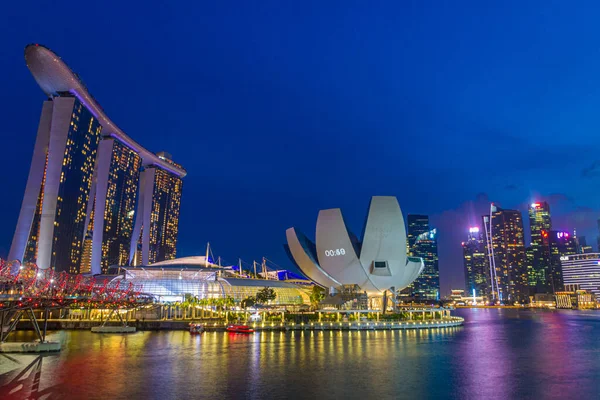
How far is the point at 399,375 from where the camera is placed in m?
19.6

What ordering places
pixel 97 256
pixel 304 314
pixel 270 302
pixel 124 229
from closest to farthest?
pixel 304 314, pixel 270 302, pixel 97 256, pixel 124 229

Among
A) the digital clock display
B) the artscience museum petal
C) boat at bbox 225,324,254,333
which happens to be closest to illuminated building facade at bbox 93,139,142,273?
the artscience museum petal

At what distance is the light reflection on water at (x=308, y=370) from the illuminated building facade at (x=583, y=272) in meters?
151

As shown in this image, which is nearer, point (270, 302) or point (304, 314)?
point (304, 314)

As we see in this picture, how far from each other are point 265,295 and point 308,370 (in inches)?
1729

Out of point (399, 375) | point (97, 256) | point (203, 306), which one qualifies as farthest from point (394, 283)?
point (97, 256)

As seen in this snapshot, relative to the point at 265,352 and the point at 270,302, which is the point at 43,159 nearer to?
the point at 270,302

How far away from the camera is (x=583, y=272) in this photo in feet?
534

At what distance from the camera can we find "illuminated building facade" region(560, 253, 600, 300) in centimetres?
15900

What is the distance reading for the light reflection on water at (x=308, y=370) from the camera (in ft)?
54.2

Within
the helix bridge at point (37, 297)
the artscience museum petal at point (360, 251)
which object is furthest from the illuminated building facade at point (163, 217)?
the artscience museum petal at point (360, 251)

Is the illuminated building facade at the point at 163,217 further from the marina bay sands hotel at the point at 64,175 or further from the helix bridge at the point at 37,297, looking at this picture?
the helix bridge at the point at 37,297

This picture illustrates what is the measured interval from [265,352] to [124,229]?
285 feet

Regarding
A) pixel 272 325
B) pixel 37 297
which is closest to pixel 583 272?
pixel 272 325
